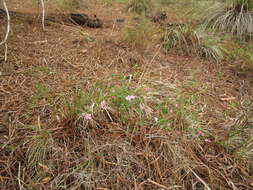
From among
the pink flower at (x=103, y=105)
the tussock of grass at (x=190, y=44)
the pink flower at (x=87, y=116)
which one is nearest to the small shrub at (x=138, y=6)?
the tussock of grass at (x=190, y=44)

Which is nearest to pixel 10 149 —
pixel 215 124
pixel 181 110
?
pixel 181 110

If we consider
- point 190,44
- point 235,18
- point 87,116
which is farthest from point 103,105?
point 235,18

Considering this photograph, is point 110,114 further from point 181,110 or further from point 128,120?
point 181,110

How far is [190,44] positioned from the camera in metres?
2.30

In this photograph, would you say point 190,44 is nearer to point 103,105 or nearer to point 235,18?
point 235,18

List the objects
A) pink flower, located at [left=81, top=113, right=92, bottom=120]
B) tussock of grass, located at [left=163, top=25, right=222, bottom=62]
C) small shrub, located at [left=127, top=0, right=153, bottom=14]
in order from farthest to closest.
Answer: small shrub, located at [left=127, top=0, right=153, bottom=14] < tussock of grass, located at [left=163, top=25, right=222, bottom=62] < pink flower, located at [left=81, top=113, right=92, bottom=120]

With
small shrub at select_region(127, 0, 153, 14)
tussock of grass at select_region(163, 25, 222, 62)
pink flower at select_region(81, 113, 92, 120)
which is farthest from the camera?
small shrub at select_region(127, 0, 153, 14)

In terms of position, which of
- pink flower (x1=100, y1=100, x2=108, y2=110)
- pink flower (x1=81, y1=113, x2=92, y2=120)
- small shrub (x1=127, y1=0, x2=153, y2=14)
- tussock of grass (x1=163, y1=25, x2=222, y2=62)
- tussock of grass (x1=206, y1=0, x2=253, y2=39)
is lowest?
pink flower (x1=81, y1=113, x2=92, y2=120)

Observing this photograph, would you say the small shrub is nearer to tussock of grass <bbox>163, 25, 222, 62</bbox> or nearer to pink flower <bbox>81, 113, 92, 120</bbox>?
tussock of grass <bbox>163, 25, 222, 62</bbox>

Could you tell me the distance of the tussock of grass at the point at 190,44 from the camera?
2.18 m

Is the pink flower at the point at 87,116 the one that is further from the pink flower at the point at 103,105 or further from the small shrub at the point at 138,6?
the small shrub at the point at 138,6

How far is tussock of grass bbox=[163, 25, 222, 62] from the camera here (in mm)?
2178

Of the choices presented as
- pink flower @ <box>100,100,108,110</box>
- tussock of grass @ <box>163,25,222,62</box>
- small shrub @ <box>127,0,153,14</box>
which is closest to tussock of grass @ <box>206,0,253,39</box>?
tussock of grass @ <box>163,25,222,62</box>

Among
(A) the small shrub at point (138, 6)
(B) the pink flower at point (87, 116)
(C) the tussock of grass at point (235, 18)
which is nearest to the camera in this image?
(B) the pink flower at point (87, 116)
